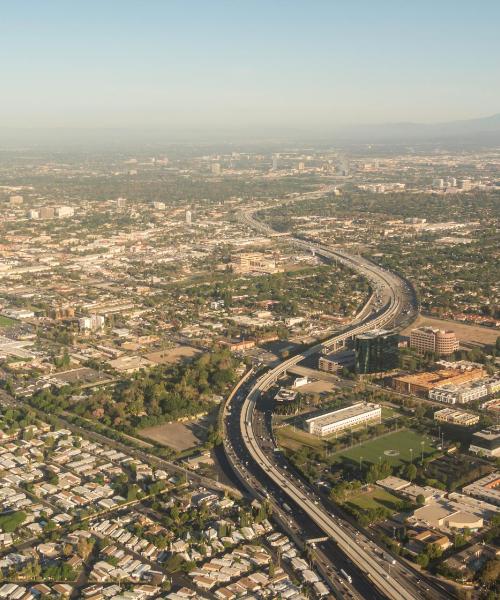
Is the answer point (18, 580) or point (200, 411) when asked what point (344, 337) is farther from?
point (18, 580)

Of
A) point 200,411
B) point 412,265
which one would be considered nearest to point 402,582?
point 200,411

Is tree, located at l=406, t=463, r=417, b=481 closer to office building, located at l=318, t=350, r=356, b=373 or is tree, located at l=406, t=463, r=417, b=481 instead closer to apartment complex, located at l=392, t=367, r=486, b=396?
apartment complex, located at l=392, t=367, r=486, b=396


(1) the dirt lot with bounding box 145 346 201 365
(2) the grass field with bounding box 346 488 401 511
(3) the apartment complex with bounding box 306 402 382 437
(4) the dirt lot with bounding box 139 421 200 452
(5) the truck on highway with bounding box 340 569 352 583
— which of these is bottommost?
(4) the dirt lot with bounding box 139 421 200 452

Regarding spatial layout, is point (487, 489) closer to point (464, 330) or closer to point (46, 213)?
point (464, 330)

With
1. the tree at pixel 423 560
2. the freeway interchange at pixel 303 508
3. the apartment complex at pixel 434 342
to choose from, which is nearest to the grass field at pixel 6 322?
the freeway interchange at pixel 303 508

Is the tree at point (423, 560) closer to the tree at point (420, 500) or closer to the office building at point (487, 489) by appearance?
the tree at point (420, 500)

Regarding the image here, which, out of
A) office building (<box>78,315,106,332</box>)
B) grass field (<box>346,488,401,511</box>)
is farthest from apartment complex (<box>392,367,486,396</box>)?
office building (<box>78,315,106,332</box>)
